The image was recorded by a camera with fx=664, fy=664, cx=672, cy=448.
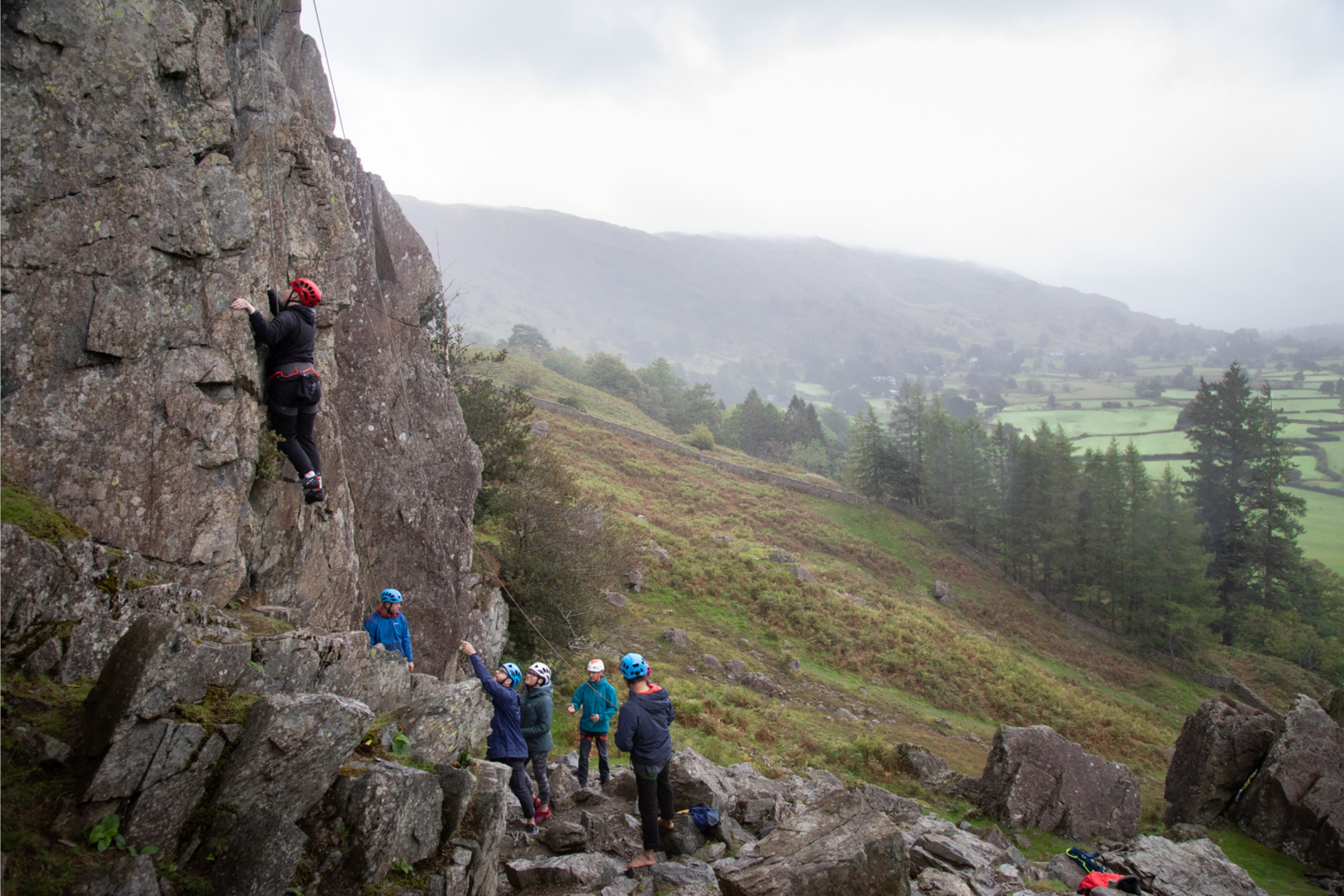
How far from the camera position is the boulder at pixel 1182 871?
1178 cm

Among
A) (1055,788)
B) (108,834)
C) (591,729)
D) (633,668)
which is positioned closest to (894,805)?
(1055,788)

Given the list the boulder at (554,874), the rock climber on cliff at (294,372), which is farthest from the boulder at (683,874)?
the rock climber on cliff at (294,372)

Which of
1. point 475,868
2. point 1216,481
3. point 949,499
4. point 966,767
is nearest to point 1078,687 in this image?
point 966,767

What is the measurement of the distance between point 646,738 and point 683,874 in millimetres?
1854

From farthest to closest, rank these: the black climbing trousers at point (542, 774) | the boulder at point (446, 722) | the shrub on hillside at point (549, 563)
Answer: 1. the shrub on hillside at point (549, 563)
2. the black climbing trousers at point (542, 774)
3. the boulder at point (446, 722)

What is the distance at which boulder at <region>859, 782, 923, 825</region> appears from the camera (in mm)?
14695

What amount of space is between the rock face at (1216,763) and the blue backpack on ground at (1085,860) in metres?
7.50

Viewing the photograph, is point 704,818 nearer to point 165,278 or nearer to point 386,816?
point 386,816

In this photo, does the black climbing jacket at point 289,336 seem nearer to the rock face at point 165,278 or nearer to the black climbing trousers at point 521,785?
the rock face at point 165,278

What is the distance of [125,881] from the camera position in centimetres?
481

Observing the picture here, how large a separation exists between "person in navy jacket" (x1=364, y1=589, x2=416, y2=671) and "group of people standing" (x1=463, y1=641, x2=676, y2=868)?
1820 mm

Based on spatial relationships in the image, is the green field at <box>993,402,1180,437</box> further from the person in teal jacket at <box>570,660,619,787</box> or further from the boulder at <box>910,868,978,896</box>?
the person in teal jacket at <box>570,660,619,787</box>

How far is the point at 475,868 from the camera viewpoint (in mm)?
6992

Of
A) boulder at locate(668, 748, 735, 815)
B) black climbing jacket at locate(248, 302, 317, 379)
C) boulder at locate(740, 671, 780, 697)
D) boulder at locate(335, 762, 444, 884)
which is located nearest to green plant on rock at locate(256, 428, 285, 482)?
black climbing jacket at locate(248, 302, 317, 379)
